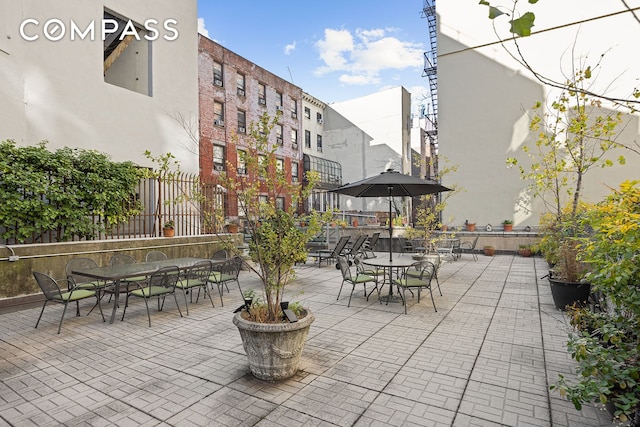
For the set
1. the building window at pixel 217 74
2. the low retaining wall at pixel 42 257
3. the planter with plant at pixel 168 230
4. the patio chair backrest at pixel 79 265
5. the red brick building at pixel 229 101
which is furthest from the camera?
the building window at pixel 217 74

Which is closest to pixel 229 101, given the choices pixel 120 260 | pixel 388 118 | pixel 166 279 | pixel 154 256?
pixel 388 118

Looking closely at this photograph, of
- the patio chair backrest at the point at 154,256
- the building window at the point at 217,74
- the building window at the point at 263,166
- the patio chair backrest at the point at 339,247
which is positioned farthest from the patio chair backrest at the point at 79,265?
the building window at the point at 217,74

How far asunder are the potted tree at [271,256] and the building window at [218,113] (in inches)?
776

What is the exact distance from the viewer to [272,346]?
3.25 m

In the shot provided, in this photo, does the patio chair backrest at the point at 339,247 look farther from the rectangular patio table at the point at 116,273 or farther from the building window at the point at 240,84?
the building window at the point at 240,84

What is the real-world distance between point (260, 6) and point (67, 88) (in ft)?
27.6

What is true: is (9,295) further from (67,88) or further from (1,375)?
(67,88)

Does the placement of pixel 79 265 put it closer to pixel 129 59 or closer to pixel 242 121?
pixel 129 59

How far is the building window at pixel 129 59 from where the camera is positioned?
39.3 feet

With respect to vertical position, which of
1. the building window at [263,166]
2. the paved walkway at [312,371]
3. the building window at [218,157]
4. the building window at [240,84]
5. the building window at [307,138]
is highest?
the building window at [240,84]

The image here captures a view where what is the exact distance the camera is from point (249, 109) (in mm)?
24562

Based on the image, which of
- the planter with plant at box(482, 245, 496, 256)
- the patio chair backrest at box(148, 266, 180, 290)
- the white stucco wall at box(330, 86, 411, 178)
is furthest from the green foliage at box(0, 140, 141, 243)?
the white stucco wall at box(330, 86, 411, 178)

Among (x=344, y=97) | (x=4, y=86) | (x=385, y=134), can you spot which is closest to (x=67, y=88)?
(x=4, y=86)

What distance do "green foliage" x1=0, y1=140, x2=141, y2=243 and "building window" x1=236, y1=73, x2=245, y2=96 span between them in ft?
56.3
